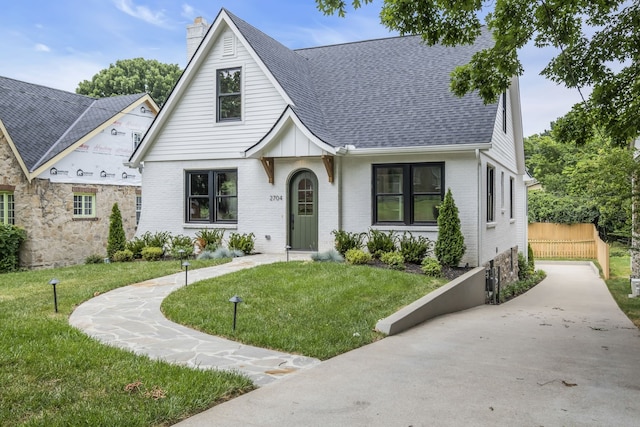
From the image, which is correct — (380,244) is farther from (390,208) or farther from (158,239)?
(158,239)

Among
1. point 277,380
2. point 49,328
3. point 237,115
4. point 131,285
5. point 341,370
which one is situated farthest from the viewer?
point 237,115

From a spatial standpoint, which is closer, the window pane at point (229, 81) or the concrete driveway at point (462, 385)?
the concrete driveway at point (462, 385)

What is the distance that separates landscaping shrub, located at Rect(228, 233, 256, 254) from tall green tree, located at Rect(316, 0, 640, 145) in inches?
292

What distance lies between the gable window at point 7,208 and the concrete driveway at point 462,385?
16981mm

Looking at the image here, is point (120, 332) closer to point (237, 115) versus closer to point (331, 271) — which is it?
point (331, 271)

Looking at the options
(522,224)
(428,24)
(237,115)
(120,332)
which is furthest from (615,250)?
(120,332)

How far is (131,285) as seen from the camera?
33.8 feet

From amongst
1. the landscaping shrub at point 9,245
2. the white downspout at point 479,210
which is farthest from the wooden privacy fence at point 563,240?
the landscaping shrub at point 9,245

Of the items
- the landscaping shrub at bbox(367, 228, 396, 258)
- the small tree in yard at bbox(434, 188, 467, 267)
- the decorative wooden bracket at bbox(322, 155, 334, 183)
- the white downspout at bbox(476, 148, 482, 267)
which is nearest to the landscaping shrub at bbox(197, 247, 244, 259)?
the decorative wooden bracket at bbox(322, 155, 334, 183)

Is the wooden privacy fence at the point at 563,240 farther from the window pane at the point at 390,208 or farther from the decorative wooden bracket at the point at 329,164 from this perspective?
the decorative wooden bracket at the point at 329,164

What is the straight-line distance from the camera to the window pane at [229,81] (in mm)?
15570

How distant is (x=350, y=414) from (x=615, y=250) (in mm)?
30026

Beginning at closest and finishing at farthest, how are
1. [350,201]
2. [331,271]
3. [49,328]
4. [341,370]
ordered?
[341,370] → [49,328] → [331,271] → [350,201]

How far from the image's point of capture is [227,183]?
15.7 meters
